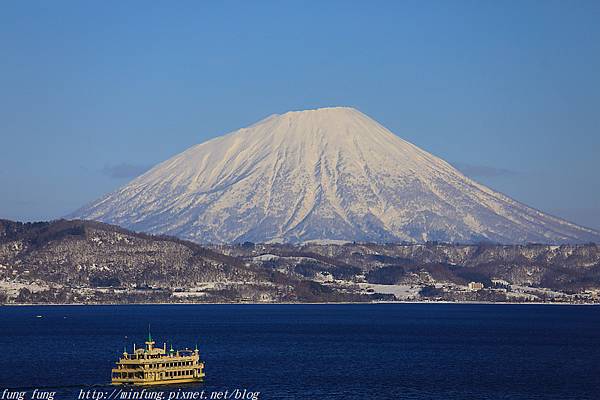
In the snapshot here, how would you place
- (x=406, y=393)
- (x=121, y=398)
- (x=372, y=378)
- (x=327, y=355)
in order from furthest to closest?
(x=327, y=355)
(x=372, y=378)
(x=406, y=393)
(x=121, y=398)

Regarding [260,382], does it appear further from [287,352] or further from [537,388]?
[287,352]

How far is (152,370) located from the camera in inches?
5256

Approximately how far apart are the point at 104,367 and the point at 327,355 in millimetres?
33593

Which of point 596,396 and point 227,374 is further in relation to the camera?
point 227,374

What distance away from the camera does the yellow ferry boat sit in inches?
5242

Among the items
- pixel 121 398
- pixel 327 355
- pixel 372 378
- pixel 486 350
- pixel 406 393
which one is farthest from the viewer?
pixel 486 350

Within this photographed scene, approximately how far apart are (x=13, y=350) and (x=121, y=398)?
207ft

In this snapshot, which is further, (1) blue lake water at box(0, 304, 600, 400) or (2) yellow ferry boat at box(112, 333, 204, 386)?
(2) yellow ferry boat at box(112, 333, 204, 386)

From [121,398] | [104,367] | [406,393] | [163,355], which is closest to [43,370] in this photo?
[104,367]

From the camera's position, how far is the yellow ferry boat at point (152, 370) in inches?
5242

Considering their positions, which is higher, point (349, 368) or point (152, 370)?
point (152, 370)

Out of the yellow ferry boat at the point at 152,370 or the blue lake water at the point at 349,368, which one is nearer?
the blue lake water at the point at 349,368

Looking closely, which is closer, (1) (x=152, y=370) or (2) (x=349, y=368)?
(1) (x=152, y=370)

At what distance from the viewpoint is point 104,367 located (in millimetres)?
152250
